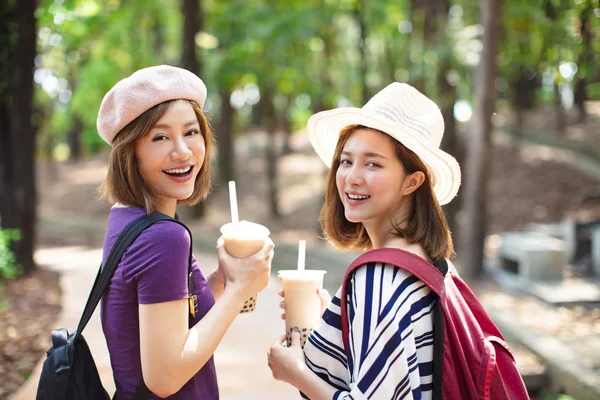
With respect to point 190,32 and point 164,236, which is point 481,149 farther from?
point 164,236

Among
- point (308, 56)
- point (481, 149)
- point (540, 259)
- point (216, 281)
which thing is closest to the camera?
point (216, 281)

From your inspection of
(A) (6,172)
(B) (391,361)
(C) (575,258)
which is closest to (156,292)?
(B) (391,361)

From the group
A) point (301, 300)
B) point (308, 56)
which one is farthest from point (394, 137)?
point (308, 56)

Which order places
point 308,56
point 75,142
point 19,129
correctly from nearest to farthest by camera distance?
point 19,129, point 308,56, point 75,142

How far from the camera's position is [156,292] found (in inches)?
75.6

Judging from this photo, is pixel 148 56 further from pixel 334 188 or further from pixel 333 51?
pixel 334 188

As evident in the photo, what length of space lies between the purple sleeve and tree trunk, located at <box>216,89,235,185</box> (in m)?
18.7

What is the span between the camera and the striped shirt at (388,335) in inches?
70.9

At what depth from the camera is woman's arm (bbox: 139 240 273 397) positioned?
1932mm

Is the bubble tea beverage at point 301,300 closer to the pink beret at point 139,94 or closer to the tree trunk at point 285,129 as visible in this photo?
the pink beret at point 139,94

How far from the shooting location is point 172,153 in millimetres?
2180

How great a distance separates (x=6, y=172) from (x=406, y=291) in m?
9.44

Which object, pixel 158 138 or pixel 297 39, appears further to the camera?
pixel 297 39

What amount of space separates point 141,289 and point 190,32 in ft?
50.2
